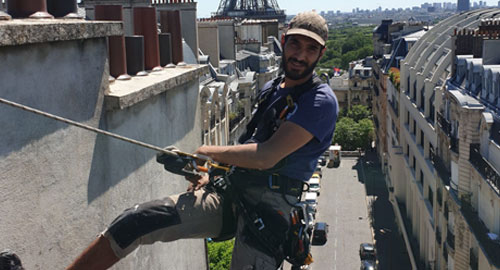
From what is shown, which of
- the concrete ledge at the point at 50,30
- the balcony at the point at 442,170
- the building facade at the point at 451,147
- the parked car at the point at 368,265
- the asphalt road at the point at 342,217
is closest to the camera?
the concrete ledge at the point at 50,30

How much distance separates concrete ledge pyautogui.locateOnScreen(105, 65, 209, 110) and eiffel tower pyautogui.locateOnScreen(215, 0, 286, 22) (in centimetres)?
13150

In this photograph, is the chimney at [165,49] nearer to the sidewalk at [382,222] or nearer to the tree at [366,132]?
the sidewalk at [382,222]

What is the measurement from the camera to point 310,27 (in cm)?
713

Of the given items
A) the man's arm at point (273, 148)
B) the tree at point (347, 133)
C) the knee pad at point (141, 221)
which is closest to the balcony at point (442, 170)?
the man's arm at point (273, 148)

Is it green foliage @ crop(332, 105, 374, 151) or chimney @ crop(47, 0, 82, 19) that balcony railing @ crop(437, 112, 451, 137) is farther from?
green foliage @ crop(332, 105, 374, 151)

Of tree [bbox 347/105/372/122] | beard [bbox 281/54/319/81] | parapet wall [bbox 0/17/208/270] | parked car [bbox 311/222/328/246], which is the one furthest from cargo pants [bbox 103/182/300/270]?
tree [bbox 347/105/372/122]

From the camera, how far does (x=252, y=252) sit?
6.95m

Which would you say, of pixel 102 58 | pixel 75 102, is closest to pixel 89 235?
pixel 75 102

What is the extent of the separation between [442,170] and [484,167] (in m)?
7.90

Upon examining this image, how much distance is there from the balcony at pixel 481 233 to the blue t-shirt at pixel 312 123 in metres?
17.4

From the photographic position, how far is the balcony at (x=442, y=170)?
106 feet

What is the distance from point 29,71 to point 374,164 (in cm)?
7954

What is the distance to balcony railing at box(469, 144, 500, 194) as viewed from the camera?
23.7m

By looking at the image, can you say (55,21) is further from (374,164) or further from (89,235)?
(374,164)
